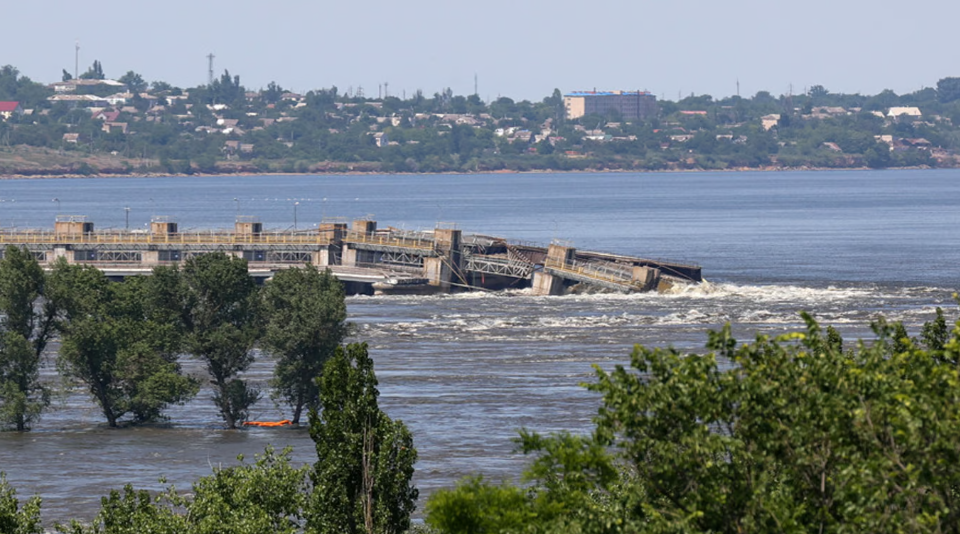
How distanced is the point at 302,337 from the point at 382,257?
2284 inches

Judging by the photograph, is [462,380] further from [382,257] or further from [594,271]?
[382,257]

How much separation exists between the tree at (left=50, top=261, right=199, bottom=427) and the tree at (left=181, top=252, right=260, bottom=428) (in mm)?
1038

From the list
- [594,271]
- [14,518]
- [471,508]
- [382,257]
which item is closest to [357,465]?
[14,518]

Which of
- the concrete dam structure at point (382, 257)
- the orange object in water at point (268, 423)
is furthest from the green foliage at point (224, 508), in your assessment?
the concrete dam structure at point (382, 257)

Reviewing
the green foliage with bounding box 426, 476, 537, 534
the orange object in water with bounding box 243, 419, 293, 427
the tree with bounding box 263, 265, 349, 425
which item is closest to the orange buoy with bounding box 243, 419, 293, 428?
the orange object in water with bounding box 243, 419, 293, 427

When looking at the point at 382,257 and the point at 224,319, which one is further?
the point at 382,257

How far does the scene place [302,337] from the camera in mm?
58844

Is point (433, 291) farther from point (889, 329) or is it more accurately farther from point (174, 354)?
point (889, 329)

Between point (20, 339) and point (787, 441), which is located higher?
point (787, 441)

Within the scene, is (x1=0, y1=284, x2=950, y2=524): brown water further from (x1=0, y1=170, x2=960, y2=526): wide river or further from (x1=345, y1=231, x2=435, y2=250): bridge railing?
(x1=345, y1=231, x2=435, y2=250): bridge railing

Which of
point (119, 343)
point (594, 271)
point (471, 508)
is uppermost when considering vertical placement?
point (471, 508)

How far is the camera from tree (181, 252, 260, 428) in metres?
59.8

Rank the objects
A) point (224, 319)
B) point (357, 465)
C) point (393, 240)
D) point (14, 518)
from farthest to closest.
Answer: point (393, 240) → point (224, 319) → point (357, 465) → point (14, 518)

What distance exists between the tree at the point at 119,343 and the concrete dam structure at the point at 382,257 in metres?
47.8
